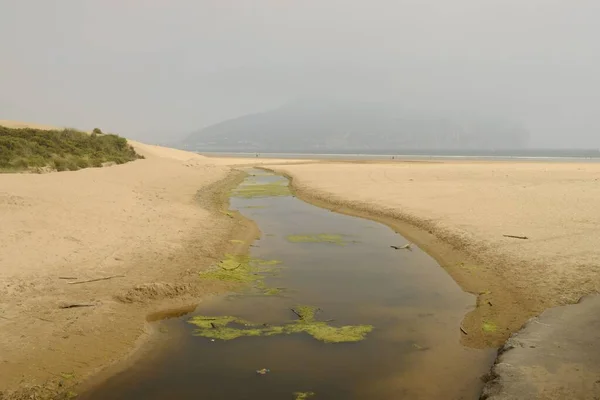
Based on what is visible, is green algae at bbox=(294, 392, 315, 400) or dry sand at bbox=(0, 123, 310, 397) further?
dry sand at bbox=(0, 123, 310, 397)

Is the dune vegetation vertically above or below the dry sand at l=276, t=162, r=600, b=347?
above

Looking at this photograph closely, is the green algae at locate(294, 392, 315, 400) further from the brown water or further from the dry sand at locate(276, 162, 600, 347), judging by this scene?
the dry sand at locate(276, 162, 600, 347)

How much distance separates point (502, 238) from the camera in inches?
639

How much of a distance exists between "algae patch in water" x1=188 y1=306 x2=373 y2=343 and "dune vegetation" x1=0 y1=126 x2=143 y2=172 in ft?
93.4

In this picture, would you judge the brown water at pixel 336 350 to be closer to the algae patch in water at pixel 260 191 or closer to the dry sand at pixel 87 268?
the dry sand at pixel 87 268

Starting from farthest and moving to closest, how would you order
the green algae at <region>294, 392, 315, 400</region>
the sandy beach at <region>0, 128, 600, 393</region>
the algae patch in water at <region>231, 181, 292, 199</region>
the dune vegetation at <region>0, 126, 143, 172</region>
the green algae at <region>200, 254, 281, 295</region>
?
the algae patch in water at <region>231, 181, 292, 199</region> < the dune vegetation at <region>0, 126, 143, 172</region> < the green algae at <region>200, 254, 281, 295</region> < the sandy beach at <region>0, 128, 600, 393</region> < the green algae at <region>294, 392, 315, 400</region>

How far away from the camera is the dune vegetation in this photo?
33.9 metres

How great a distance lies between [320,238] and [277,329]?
30.9 ft

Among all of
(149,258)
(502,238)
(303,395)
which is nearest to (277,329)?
(303,395)

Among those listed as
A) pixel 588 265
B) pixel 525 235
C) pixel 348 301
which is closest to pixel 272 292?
pixel 348 301

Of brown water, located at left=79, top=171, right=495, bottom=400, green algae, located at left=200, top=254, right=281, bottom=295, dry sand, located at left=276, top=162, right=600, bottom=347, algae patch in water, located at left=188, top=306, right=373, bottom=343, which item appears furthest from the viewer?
green algae, located at left=200, top=254, right=281, bottom=295

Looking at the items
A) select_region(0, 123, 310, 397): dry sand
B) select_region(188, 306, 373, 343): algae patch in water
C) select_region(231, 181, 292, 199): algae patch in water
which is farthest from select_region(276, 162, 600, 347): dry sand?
select_region(0, 123, 310, 397): dry sand

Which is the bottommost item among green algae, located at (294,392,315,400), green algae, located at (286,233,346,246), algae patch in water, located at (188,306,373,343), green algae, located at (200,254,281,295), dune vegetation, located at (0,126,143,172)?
green algae, located at (294,392,315,400)

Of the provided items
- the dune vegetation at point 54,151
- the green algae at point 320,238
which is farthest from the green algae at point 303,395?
the dune vegetation at point 54,151
